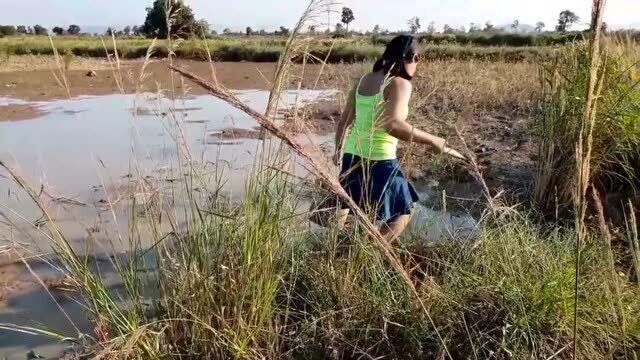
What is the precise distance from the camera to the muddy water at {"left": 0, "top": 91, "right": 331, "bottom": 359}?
249 cm

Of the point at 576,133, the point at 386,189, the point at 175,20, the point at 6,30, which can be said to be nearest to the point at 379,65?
the point at 386,189

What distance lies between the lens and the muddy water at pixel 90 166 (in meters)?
2.49

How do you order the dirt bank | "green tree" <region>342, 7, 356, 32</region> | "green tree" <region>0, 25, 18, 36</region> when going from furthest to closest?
"green tree" <region>0, 25, 18, 36</region> → the dirt bank → "green tree" <region>342, 7, 356, 32</region>

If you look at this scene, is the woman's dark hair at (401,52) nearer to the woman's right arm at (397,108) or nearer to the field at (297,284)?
the woman's right arm at (397,108)

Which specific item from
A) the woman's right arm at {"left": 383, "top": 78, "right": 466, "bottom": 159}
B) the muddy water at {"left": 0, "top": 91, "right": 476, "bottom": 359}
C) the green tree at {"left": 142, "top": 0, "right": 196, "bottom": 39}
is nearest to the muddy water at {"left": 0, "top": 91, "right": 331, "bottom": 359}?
the muddy water at {"left": 0, "top": 91, "right": 476, "bottom": 359}

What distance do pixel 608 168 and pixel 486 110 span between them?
4908 mm

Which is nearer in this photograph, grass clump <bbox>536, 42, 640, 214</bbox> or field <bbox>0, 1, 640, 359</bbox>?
field <bbox>0, 1, 640, 359</bbox>

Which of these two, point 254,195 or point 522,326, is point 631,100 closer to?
point 522,326

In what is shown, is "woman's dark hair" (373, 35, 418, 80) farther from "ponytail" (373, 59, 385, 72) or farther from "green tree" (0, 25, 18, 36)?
"green tree" (0, 25, 18, 36)

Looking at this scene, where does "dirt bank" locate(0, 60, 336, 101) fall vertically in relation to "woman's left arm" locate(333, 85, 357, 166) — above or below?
below

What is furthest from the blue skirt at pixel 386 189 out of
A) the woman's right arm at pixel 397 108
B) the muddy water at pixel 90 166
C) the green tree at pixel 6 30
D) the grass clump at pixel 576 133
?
the green tree at pixel 6 30

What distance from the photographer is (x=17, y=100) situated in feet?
41.0

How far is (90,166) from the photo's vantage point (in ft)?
22.4

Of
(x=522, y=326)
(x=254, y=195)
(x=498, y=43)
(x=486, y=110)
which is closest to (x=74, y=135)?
(x=486, y=110)
